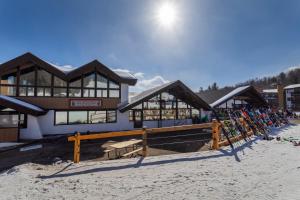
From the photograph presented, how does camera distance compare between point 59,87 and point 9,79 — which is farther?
point 59,87

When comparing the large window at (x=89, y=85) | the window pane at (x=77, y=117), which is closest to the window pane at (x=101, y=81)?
the large window at (x=89, y=85)

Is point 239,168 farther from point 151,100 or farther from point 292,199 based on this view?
point 151,100

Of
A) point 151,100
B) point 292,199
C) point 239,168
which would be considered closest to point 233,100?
point 151,100

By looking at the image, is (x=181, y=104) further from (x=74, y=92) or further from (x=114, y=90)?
(x=74, y=92)

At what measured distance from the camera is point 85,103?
51.0 ft

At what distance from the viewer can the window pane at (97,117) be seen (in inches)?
624

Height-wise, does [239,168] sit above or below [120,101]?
below

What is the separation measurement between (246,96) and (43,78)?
68.9 ft

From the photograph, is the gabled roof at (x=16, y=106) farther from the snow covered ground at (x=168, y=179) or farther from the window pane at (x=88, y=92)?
the snow covered ground at (x=168, y=179)

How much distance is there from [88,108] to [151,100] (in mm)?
5329

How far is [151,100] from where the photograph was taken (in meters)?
17.5

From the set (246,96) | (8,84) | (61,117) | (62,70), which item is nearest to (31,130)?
(61,117)

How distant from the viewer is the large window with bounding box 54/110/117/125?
15.0m

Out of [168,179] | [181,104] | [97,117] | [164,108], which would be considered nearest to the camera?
[168,179]
